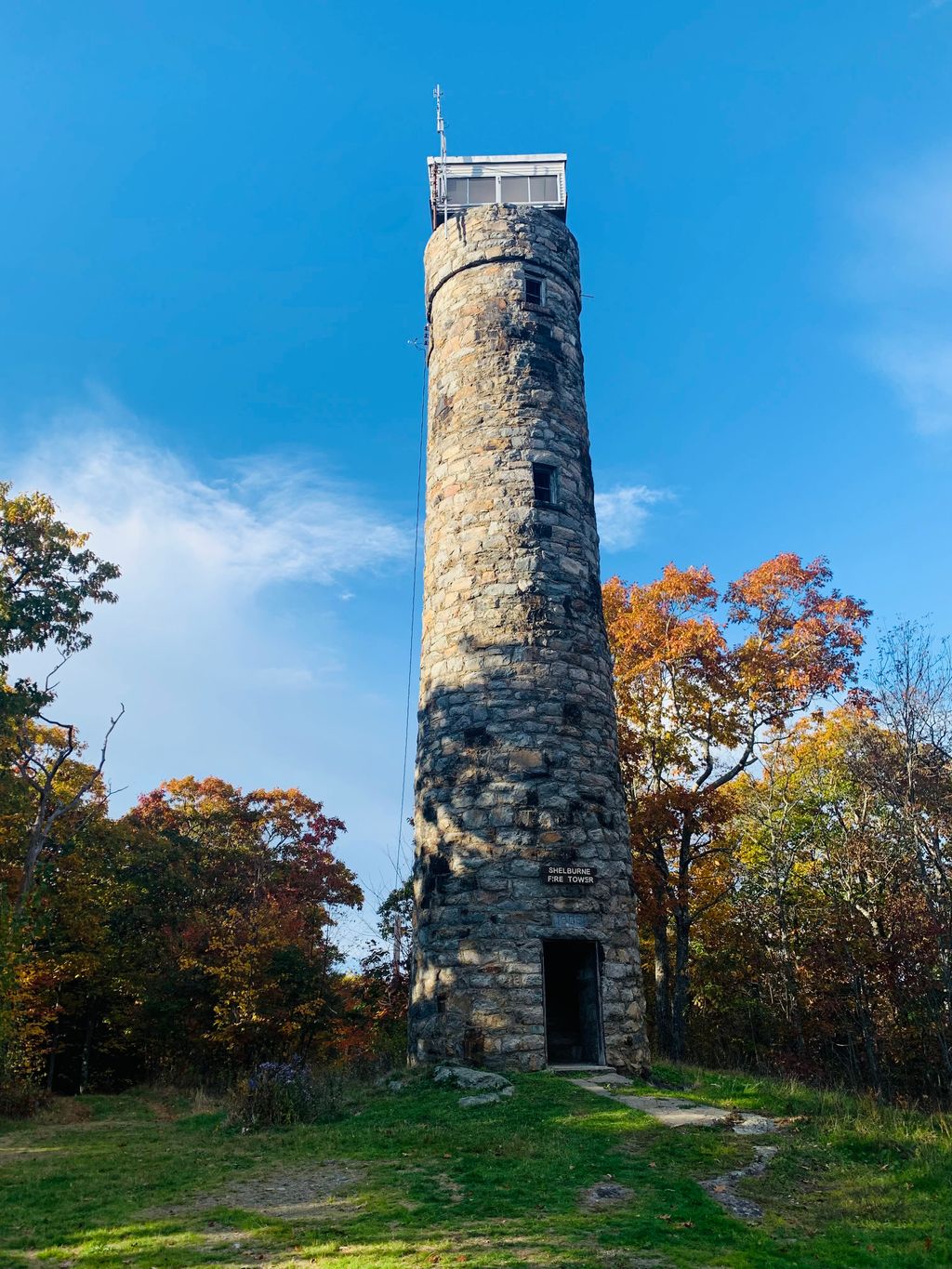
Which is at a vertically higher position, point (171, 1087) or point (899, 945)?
point (899, 945)

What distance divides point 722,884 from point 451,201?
17.0m

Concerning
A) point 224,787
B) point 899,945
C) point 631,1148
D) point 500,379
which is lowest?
point 631,1148

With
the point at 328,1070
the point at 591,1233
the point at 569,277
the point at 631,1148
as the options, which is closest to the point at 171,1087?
the point at 328,1070


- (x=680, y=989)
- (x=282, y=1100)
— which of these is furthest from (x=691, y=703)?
(x=282, y=1100)

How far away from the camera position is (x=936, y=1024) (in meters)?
14.2

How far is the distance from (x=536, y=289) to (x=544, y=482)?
415 centimetres

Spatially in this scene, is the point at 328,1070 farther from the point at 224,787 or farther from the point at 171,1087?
the point at 224,787

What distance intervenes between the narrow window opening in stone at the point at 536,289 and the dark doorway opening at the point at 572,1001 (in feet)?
36.6

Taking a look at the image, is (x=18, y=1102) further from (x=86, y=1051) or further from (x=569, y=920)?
(x=569, y=920)

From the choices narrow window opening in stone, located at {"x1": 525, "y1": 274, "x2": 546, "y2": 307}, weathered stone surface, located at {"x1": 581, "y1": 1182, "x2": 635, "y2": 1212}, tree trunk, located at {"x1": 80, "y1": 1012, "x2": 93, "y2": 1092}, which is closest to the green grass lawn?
weathered stone surface, located at {"x1": 581, "y1": 1182, "x2": 635, "y2": 1212}

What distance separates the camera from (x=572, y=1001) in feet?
42.9

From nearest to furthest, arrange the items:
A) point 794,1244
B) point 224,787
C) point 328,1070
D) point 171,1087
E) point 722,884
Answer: point 794,1244, point 328,1070, point 171,1087, point 722,884, point 224,787

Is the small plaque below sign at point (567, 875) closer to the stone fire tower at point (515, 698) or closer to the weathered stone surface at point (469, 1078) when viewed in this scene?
the stone fire tower at point (515, 698)

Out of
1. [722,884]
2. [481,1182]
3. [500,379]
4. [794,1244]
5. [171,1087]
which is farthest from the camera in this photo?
[722,884]
